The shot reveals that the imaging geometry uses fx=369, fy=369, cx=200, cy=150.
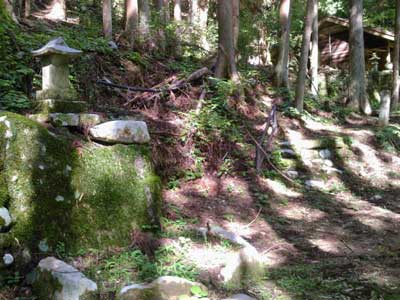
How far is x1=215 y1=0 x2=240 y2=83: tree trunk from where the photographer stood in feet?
34.1

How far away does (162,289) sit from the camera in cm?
369

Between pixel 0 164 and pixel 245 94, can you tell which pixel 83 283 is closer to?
pixel 0 164

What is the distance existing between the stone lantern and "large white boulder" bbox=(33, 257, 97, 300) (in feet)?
8.17

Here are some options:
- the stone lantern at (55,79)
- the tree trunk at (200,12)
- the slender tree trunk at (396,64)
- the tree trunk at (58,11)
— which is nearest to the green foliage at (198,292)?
the stone lantern at (55,79)

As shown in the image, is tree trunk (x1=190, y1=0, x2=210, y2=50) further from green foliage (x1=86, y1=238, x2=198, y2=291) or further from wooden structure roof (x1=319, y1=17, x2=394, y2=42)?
green foliage (x1=86, y1=238, x2=198, y2=291)

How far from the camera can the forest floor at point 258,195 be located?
426cm

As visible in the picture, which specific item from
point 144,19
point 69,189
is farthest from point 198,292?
point 144,19

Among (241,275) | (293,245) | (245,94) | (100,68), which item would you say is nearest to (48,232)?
(241,275)

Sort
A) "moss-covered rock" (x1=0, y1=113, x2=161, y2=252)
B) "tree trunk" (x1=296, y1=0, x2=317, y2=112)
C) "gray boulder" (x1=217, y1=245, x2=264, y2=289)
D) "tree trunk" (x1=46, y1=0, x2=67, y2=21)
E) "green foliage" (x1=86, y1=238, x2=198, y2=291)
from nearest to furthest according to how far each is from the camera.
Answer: "green foliage" (x1=86, y1=238, x2=198, y2=291)
"moss-covered rock" (x1=0, y1=113, x2=161, y2=252)
"gray boulder" (x1=217, y1=245, x2=264, y2=289)
"tree trunk" (x1=296, y1=0, x2=317, y2=112)
"tree trunk" (x1=46, y1=0, x2=67, y2=21)

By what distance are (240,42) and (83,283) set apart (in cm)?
1505

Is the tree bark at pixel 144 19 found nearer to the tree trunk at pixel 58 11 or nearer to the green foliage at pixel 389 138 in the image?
the tree trunk at pixel 58 11

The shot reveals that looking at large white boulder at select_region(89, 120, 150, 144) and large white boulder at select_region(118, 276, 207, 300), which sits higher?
large white boulder at select_region(89, 120, 150, 144)

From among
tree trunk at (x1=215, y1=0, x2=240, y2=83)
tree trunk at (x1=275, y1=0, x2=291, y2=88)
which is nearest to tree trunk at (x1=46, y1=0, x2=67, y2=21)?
tree trunk at (x1=215, y1=0, x2=240, y2=83)

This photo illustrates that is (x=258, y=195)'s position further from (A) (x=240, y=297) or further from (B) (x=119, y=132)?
(A) (x=240, y=297)
